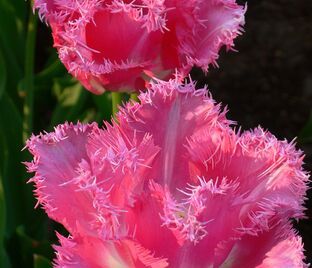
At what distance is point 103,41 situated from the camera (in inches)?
25.8

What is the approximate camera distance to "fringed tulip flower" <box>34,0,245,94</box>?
0.63m

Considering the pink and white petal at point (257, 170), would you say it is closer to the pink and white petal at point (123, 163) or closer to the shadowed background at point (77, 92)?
the pink and white petal at point (123, 163)

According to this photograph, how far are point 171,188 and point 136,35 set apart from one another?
0.56 ft

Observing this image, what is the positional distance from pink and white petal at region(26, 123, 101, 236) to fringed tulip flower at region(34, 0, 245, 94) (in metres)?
0.12

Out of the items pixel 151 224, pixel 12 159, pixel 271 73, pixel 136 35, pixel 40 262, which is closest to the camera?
pixel 151 224

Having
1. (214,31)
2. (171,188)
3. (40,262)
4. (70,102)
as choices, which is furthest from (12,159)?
(171,188)

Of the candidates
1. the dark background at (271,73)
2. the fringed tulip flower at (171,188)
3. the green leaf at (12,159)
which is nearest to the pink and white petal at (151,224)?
the fringed tulip flower at (171,188)

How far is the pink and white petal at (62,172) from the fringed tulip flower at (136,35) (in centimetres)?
12

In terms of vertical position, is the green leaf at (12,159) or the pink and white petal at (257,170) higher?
the pink and white petal at (257,170)

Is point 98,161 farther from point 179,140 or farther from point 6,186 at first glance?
point 6,186

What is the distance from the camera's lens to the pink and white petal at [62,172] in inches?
20.3

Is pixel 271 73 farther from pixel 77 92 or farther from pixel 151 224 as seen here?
pixel 151 224

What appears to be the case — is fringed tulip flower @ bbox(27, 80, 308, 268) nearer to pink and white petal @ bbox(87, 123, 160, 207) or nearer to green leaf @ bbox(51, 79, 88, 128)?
pink and white petal @ bbox(87, 123, 160, 207)

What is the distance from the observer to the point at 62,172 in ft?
1.73
